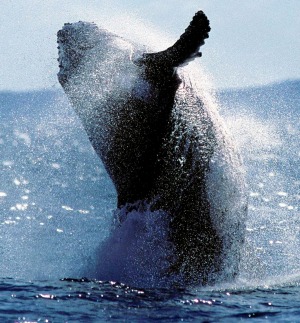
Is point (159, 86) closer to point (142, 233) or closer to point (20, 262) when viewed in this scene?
point (142, 233)

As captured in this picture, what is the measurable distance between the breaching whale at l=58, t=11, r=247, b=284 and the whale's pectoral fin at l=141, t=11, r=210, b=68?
207mm

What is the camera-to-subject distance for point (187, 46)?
8.22 meters

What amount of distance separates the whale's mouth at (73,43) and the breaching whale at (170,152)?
3 centimetres

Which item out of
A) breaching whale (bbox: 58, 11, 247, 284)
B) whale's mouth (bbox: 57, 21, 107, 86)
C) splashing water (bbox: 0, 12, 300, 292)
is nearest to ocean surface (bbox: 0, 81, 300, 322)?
splashing water (bbox: 0, 12, 300, 292)

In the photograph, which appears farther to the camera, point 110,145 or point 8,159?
point 8,159

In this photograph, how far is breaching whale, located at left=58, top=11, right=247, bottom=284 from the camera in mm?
8906

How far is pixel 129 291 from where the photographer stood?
27.8ft

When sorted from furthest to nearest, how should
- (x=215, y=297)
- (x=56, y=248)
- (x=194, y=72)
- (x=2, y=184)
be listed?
(x=2, y=184)
(x=56, y=248)
(x=194, y=72)
(x=215, y=297)

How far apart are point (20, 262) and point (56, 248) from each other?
2112mm

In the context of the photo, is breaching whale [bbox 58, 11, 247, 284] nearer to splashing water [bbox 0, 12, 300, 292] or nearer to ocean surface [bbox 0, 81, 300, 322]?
splashing water [bbox 0, 12, 300, 292]

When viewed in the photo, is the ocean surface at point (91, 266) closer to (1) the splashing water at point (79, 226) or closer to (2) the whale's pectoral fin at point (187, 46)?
(1) the splashing water at point (79, 226)

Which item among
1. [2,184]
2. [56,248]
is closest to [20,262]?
[56,248]

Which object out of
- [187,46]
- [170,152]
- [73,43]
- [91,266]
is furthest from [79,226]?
[187,46]

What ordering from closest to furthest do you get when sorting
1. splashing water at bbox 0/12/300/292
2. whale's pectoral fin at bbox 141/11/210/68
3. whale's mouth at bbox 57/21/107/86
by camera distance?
whale's pectoral fin at bbox 141/11/210/68, whale's mouth at bbox 57/21/107/86, splashing water at bbox 0/12/300/292
